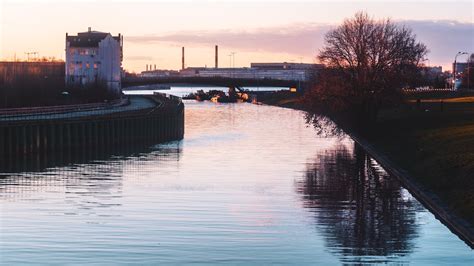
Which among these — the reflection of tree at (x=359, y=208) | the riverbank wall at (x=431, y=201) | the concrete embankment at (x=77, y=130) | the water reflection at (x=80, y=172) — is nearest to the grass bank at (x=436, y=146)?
the riverbank wall at (x=431, y=201)

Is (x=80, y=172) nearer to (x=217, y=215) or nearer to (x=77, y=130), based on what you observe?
(x=217, y=215)

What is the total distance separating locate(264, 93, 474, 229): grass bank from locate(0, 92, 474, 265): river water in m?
1.68

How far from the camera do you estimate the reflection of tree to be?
130 feet

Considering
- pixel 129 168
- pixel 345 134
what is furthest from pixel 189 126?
pixel 129 168

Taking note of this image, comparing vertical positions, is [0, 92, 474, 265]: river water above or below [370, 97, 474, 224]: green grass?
below

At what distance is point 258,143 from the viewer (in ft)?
354

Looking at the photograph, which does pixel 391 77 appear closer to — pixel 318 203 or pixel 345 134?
pixel 345 134

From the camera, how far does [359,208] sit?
170 feet

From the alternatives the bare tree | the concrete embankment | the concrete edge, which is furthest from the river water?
the bare tree

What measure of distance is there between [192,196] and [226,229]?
13.3 metres

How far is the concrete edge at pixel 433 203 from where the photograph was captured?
132 ft

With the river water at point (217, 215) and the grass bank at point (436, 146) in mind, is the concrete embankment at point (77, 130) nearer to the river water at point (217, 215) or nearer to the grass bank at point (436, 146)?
the river water at point (217, 215)

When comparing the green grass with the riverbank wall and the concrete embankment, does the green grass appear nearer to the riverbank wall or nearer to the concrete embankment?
the riverbank wall

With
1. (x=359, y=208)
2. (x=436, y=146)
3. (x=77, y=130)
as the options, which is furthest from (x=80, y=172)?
(x=77, y=130)
